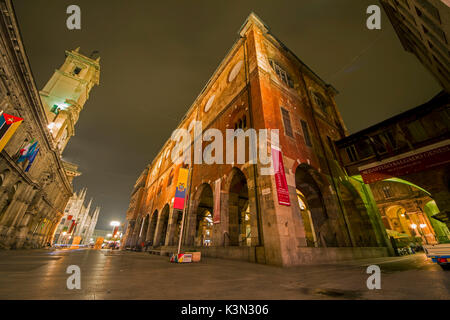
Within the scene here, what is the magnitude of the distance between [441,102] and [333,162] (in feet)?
27.0

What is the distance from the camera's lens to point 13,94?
1312 centimetres

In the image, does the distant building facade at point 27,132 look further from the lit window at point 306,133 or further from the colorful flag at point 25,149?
the lit window at point 306,133

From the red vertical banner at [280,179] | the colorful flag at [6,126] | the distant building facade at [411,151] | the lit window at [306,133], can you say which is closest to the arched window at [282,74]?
the lit window at [306,133]

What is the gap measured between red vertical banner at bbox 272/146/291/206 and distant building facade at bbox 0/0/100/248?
18.1 metres

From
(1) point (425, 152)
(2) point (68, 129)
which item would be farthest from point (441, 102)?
(2) point (68, 129)

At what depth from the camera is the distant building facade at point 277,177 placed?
8.37m

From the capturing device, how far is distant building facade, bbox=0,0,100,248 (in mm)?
12062

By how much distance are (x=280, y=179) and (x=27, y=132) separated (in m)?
23.4

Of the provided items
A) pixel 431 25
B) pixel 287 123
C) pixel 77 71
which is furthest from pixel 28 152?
pixel 431 25

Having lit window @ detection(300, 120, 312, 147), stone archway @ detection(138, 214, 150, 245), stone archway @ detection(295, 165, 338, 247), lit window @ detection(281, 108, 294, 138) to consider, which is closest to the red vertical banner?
lit window @ detection(281, 108, 294, 138)

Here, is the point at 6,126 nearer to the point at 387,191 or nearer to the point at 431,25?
the point at 431,25

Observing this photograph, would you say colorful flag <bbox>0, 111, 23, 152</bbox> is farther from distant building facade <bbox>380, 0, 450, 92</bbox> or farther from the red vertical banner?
distant building facade <bbox>380, 0, 450, 92</bbox>
